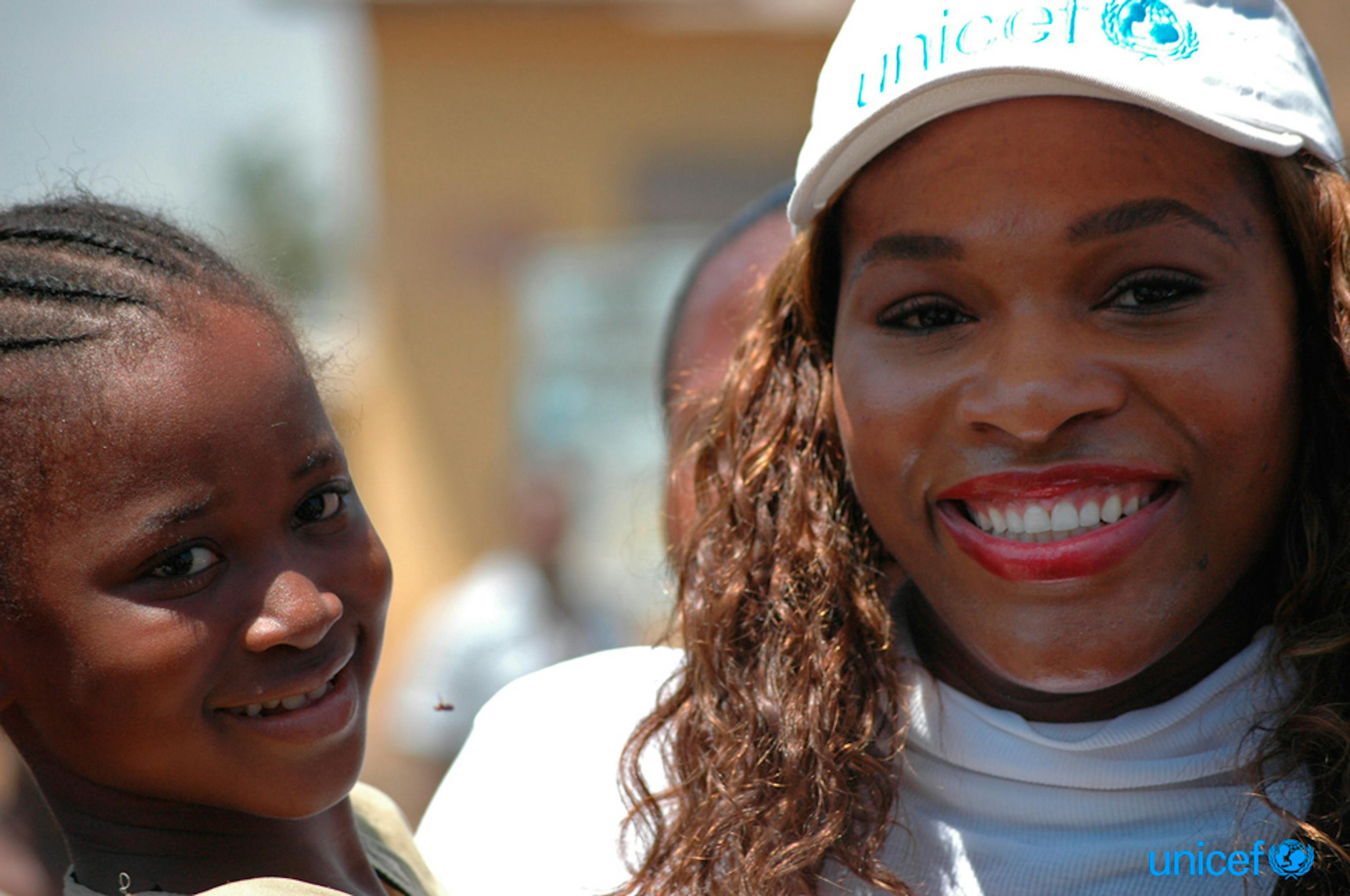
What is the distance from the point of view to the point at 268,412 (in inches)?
68.7

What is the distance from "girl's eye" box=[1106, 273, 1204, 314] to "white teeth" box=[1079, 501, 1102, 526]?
237 millimetres

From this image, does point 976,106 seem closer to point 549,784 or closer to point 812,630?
point 812,630

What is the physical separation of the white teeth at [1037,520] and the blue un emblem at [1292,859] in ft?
1.48

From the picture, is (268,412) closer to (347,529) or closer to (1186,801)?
(347,529)

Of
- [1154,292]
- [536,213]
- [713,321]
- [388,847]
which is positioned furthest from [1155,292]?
[536,213]

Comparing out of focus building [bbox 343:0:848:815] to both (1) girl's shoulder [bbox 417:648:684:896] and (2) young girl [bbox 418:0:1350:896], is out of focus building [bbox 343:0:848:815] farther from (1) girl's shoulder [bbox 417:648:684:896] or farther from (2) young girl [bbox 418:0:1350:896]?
(2) young girl [bbox 418:0:1350:896]

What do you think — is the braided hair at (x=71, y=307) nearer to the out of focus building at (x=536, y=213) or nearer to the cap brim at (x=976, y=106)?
the cap brim at (x=976, y=106)

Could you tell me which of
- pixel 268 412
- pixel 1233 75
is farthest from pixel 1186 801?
pixel 268 412

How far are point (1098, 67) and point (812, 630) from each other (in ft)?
2.70

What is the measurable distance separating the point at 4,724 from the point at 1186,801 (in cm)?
144

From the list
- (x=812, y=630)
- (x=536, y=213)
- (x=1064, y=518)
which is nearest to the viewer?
(x=1064, y=518)

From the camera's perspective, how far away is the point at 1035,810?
5.94ft

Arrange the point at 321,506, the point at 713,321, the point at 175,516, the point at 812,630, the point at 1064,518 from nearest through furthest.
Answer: the point at 175,516 < the point at 1064,518 < the point at 321,506 < the point at 812,630 < the point at 713,321

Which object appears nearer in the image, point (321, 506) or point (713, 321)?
point (321, 506)
